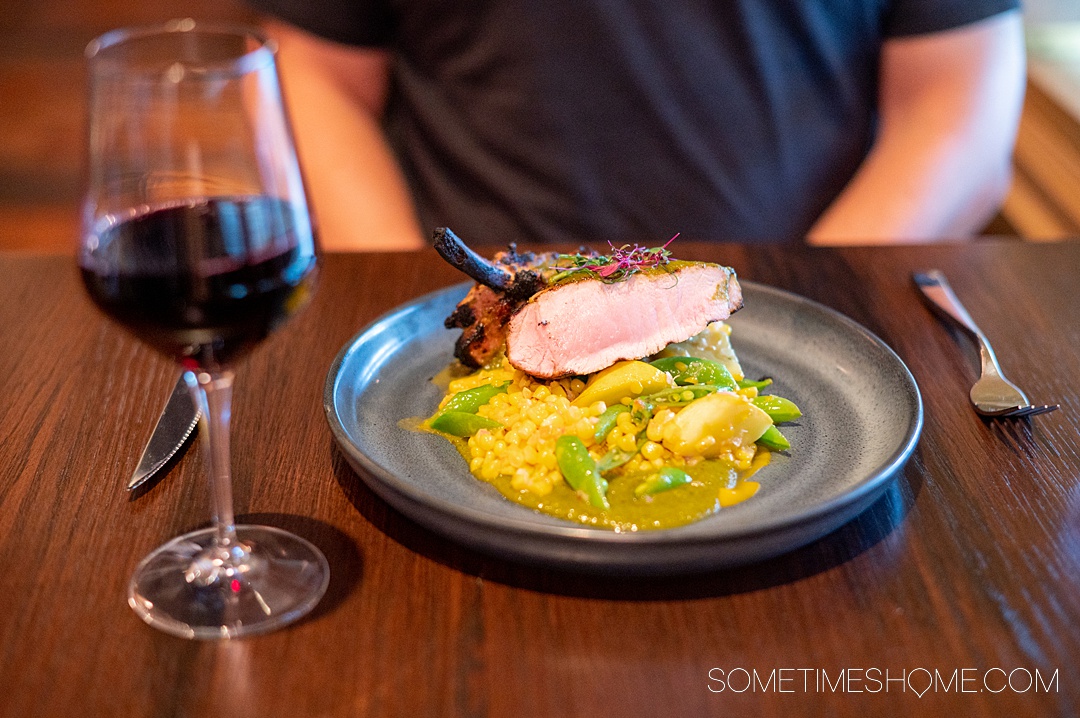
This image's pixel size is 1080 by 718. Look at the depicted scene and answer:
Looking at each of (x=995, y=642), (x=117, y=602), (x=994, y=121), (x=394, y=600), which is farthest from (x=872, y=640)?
(x=994, y=121)

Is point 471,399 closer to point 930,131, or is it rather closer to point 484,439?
point 484,439

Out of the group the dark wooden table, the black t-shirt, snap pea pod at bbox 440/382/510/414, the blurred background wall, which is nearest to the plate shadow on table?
the dark wooden table

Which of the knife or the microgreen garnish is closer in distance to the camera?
the knife

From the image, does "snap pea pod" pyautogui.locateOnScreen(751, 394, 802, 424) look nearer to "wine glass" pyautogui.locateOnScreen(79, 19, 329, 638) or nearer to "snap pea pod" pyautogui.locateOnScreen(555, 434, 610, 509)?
"snap pea pod" pyautogui.locateOnScreen(555, 434, 610, 509)

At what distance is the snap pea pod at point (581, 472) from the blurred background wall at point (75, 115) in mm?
899

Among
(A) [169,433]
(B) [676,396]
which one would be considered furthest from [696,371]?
(A) [169,433]

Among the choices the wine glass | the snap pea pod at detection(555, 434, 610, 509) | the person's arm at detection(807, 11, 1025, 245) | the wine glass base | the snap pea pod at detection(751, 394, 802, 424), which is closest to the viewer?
the wine glass

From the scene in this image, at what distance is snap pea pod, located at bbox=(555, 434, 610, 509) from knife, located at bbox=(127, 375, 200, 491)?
559mm

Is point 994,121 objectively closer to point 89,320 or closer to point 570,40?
point 570,40

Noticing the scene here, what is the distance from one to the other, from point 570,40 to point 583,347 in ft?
4.50

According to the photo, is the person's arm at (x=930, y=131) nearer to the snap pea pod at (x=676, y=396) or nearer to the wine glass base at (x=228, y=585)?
the snap pea pod at (x=676, y=396)

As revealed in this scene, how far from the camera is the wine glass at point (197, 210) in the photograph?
90 cm

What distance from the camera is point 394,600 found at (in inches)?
43.0

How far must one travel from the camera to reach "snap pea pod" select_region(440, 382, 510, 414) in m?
1.47
